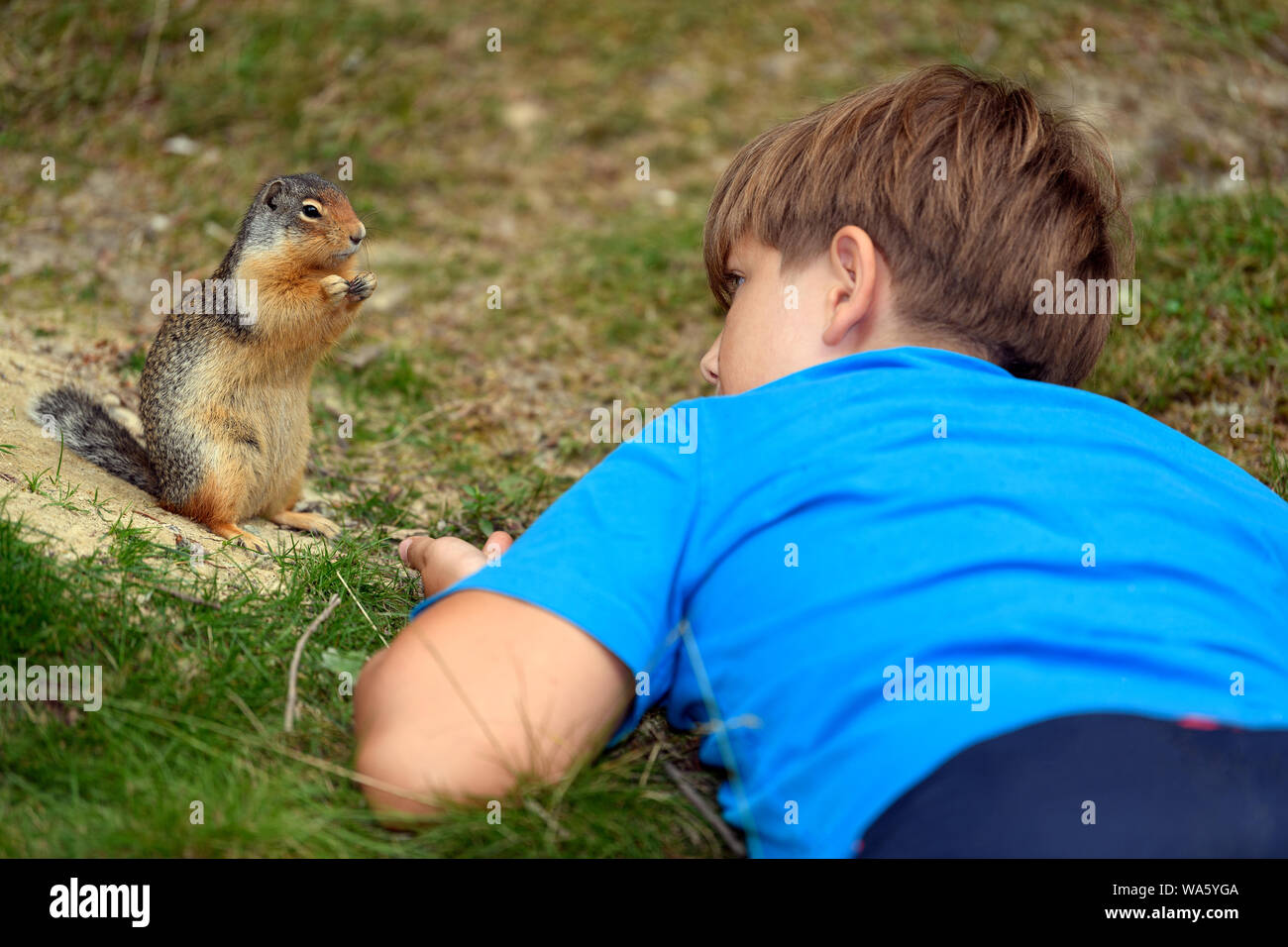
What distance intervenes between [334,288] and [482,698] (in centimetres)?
188

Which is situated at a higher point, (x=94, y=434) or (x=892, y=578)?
(x=94, y=434)

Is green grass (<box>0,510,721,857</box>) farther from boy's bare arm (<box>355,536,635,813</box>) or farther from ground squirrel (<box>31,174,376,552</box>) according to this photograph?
ground squirrel (<box>31,174,376,552</box>)

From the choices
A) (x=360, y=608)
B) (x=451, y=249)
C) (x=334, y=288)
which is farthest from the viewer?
(x=451, y=249)

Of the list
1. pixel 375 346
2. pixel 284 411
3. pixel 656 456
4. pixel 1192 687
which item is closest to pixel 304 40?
pixel 375 346

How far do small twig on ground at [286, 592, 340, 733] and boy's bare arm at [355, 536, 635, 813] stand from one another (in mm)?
364

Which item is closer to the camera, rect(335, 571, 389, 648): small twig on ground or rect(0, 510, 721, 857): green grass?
rect(0, 510, 721, 857): green grass

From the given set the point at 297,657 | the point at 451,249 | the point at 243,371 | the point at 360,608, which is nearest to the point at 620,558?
the point at 297,657

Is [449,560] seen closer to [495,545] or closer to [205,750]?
[495,545]

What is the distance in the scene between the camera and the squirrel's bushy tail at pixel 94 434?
337 cm

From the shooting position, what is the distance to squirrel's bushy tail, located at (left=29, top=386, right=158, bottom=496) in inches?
132

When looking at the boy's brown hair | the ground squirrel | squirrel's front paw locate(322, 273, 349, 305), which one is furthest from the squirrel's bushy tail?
the boy's brown hair

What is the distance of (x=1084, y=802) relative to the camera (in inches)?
63.0

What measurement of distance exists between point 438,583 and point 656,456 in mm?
854
